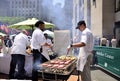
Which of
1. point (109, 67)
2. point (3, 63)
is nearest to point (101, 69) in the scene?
point (109, 67)

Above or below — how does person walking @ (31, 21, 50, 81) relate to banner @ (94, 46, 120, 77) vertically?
above

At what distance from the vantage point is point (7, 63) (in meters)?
10.3

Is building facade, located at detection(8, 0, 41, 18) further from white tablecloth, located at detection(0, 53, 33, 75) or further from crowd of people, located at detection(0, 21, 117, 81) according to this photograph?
crowd of people, located at detection(0, 21, 117, 81)

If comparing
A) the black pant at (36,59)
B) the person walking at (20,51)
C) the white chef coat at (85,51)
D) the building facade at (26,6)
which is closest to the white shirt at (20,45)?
the person walking at (20,51)

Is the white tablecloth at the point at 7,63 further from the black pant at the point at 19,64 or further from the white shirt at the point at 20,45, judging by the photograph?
the white shirt at the point at 20,45

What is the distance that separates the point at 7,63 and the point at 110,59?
404cm

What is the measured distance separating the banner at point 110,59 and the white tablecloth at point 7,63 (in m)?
3.08

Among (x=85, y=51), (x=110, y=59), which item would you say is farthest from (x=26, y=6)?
(x=85, y=51)

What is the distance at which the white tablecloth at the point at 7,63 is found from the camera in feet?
32.4

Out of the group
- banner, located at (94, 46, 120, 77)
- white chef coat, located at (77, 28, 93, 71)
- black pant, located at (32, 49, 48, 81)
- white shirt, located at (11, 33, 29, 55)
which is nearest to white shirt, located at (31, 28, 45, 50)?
black pant, located at (32, 49, 48, 81)

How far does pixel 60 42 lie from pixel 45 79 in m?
7.49

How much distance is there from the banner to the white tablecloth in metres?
3.08

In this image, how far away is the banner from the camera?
1016cm

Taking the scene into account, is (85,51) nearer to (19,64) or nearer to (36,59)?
(36,59)
